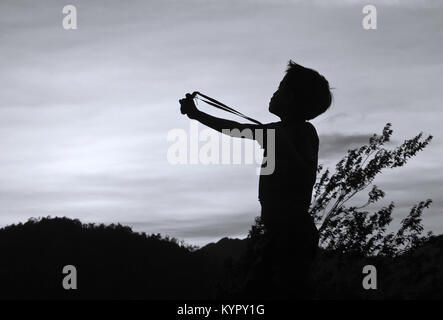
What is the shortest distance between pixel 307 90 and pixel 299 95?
7 centimetres

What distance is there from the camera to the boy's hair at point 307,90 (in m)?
Answer: 4.57

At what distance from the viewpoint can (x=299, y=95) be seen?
4.57 meters

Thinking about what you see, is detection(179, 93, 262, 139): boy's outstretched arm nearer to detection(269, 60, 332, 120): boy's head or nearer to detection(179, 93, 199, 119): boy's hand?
detection(179, 93, 199, 119): boy's hand

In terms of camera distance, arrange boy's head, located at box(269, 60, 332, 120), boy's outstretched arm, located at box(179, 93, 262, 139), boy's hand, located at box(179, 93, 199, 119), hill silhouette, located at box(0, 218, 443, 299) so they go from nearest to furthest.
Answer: boy's outstretched arm, located at box(179, 93, 262, 139), boy's hand, located at box(179, 93, 199, 119), boy's head, located at box(269, 60, 332, 120), hill silhouette, located at box(0, 218, 443, 299)

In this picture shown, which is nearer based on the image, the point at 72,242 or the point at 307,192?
the point at 307,192

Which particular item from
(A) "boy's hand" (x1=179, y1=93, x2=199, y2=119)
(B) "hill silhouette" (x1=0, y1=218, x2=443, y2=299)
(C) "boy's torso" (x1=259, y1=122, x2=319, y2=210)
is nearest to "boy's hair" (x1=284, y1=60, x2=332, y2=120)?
(C) "boy's torso" (x1=259, y1=122, x2=319, y2=210)

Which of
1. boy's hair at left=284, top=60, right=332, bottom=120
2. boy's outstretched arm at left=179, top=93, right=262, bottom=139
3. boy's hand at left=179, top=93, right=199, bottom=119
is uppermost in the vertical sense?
boy's hair at left=284, top=60, right=332, bottom=120

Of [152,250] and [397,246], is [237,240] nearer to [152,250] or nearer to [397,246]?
[397,246]

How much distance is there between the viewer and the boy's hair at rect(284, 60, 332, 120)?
4.57 meters

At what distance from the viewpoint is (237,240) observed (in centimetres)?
1329

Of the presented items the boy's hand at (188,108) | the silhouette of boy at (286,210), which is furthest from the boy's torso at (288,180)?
the boy's hand at (188,108)

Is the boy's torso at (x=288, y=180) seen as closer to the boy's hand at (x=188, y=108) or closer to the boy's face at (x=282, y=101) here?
the boy's face at (x=282, y=101)
